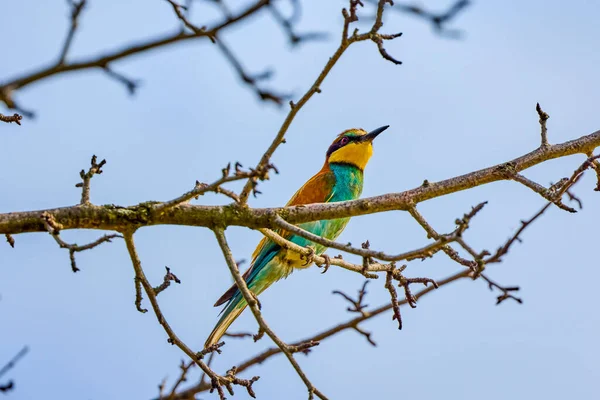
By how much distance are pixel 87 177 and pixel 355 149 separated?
4096mm

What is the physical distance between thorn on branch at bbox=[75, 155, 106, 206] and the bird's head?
387 centimetres

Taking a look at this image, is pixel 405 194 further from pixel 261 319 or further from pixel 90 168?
pixel 90 168

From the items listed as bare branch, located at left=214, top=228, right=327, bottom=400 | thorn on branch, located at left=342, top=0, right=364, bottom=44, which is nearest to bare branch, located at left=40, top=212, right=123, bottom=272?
bare branch, located at left=214, top=228, right=327, bottom=400

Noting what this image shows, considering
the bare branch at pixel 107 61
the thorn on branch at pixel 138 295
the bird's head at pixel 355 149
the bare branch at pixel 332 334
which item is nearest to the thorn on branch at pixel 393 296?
the bare branch at pixel 332 334

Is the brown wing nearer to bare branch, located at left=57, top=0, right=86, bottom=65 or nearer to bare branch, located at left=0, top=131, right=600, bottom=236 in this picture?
bare branch, located at left=0, top=131, right=600, bottom=236

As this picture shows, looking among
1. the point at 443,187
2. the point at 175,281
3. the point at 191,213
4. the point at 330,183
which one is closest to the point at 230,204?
the point at 191,213

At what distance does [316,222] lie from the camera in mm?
6359

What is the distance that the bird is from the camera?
18.1 ft

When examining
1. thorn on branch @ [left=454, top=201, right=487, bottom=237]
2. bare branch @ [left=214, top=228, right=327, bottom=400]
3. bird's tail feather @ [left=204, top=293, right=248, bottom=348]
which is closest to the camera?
thorn on branch @ [left=454, top=201, right=487, bottom=237]

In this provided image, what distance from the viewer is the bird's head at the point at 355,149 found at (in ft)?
24.6

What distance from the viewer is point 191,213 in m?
3.72

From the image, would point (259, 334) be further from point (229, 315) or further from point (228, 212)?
point (229, 315)

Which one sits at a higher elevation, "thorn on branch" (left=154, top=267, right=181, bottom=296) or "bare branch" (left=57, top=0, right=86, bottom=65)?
"thorn on branch" (left=154, top=267, right=181, bottom=296)

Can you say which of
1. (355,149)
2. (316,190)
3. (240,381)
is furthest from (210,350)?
(355,149)
